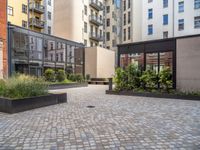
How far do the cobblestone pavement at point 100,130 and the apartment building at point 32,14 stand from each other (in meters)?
26.0

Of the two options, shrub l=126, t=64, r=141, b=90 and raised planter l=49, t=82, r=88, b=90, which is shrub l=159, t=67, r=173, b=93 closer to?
shrub l=126, t=64, r=141, b=90

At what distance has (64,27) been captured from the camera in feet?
102

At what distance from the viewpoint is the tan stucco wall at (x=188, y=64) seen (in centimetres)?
1095

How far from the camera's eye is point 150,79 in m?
11.8

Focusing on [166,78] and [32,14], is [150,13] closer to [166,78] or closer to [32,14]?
[32,14]

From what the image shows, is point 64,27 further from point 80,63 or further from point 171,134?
point 171,134

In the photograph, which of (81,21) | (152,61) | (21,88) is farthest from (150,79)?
(81,21)

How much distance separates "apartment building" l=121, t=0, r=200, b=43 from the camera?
30.9 metres

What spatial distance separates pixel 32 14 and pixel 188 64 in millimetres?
28228

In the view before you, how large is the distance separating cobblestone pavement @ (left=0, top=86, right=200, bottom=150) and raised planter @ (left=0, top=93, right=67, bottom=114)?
32 centimetres

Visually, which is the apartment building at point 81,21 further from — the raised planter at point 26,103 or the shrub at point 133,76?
the raised planter at point 26,103

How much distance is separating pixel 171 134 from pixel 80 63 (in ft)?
75.7

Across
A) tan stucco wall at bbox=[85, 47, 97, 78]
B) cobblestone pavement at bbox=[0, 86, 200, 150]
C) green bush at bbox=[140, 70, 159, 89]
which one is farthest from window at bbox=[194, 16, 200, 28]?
cobblestone pavement at bbox=[0, 86, 200, 150]

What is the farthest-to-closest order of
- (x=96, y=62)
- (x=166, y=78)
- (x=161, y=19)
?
(x=161, y=19) < (x=96, y=62) < (x=166, y=78)
